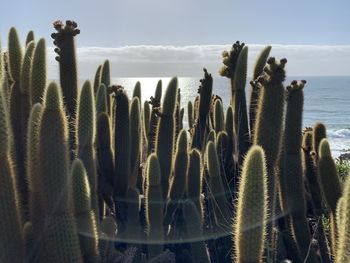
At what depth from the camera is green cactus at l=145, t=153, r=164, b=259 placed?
4492 mm

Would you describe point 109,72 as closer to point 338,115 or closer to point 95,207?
point 95,207

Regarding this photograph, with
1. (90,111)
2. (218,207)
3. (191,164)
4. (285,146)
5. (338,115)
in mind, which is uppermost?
(90,111)

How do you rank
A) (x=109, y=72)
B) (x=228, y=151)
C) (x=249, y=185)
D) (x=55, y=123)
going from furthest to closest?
(x=109, y=72) → (x=228, y=151) → (x=55, y=123) → (x=249, y=185)

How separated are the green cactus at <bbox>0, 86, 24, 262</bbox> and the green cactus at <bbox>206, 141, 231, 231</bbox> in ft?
7.05

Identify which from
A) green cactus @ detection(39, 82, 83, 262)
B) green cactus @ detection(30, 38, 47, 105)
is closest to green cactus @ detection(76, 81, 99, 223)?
green cactus @ detection(30, 38, 47, 105)

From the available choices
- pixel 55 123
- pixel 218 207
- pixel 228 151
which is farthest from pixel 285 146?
pixel 55 123

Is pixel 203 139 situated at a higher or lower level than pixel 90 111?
lower

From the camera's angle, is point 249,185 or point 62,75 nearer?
point 249,185

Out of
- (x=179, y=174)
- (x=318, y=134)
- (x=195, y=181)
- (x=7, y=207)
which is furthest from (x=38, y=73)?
(x=318, y=134)

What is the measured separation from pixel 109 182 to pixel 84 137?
1.07m

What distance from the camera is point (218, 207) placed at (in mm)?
4863

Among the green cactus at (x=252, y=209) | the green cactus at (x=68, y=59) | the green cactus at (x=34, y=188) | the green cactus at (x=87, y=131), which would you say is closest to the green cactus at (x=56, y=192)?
the green cactus at (x=34, y=188)

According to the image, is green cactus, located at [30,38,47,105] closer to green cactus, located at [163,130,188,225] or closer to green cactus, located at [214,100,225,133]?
green cactus, located at [163,130,188,225]

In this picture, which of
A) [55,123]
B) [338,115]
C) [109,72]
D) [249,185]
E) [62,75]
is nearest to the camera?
[249,185]
